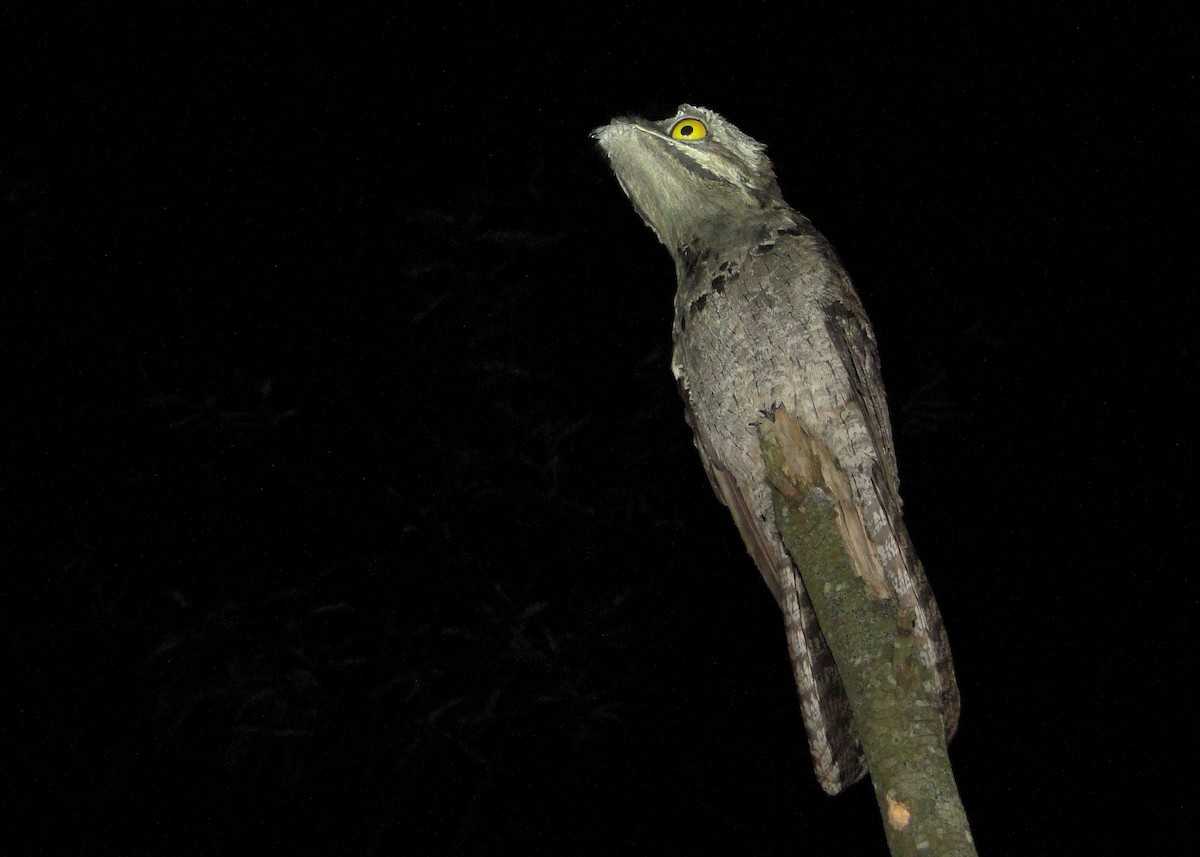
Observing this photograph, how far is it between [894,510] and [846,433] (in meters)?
0.17

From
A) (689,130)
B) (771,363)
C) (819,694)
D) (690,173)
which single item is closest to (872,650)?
(819,694)

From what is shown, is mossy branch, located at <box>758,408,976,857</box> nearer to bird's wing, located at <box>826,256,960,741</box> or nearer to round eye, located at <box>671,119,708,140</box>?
bird's wing, located at <box>826,256,960,741</box>

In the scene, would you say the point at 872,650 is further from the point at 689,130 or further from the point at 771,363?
the point at 689,130

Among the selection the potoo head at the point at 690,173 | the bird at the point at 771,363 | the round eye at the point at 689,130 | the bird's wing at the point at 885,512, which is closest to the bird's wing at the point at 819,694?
the bird at the point at 771,363

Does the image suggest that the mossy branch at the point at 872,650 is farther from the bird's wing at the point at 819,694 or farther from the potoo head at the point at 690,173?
the potoo head at the point at 690,173

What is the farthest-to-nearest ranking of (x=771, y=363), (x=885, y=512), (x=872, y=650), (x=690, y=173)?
(x=690, y=173) → (x=771, y=363) → (x=885, y=512) → (x=872, y=650)

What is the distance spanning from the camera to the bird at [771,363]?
6.12ft

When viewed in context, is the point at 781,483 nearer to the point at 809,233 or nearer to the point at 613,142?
the point at 809,233

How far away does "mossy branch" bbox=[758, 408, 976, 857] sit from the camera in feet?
4.95

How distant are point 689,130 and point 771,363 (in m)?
0.68

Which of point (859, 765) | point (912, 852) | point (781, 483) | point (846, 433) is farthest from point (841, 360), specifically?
point (912, 852)

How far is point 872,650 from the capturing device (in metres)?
1.70

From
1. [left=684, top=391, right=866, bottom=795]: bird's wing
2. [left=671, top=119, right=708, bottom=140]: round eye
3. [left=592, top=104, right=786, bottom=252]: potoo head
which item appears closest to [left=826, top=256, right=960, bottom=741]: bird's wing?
[left=684, top=391, right=866, bottom=795]: bird's wing

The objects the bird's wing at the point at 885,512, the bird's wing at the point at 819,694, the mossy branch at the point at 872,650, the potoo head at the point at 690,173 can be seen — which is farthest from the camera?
the potoo head at the point at 690,173
